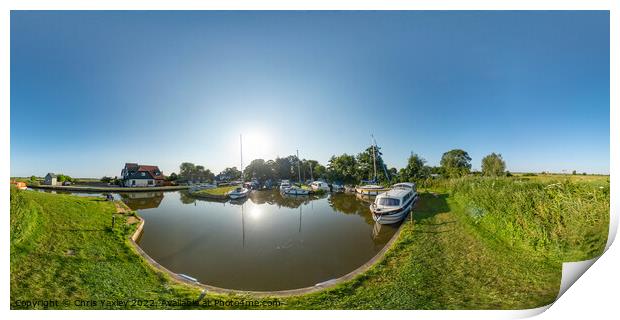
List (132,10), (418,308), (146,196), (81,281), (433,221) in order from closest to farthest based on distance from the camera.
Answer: (418,308)
(81,281)
(132,10)
(433,221)
(146,196)

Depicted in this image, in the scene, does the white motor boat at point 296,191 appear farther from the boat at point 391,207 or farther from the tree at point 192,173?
the boat at point 391,207

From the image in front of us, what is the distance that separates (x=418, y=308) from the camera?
2.16 metres

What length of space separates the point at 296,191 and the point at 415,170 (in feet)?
20.7

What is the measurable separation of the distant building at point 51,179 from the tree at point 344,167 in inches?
224

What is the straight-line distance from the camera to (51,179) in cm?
366

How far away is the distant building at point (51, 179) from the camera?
3541 millimetres

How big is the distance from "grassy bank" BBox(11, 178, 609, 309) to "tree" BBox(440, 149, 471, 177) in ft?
2.93

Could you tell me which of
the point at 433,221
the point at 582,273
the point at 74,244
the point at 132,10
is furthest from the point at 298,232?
the point at 132,10

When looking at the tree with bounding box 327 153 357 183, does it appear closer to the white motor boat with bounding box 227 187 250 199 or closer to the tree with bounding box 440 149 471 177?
the tree with bounding box 440 149 471 177

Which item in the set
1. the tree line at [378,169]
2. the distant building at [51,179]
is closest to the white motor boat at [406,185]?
the tree line at [378,169]

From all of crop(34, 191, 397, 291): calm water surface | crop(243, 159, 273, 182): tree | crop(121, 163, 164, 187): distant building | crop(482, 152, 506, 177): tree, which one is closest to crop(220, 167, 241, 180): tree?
crop(243, 159, 273, 182): tree

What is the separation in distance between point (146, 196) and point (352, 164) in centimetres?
591
